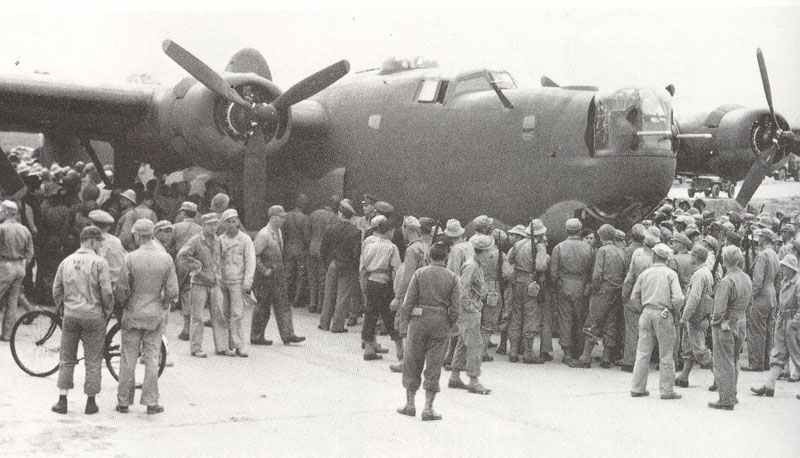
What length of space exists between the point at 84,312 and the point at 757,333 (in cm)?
875

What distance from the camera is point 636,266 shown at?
12.1 m

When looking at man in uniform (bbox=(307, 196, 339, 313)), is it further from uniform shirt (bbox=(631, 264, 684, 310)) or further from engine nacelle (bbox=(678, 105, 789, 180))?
engine nacelle (bbox=(678, 105, 789, 180))

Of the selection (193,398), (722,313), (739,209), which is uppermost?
(739,209)

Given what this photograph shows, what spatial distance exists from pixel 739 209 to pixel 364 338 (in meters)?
9.18

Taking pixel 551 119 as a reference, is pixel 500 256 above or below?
below

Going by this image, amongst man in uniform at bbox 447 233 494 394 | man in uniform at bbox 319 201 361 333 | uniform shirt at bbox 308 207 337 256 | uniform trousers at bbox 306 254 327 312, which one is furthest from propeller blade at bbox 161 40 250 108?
man in uniform at bbox 447 233 494 394

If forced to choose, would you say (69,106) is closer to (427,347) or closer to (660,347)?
(427,347)

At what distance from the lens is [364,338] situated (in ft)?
39.9

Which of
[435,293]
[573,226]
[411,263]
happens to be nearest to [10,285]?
[411,263]

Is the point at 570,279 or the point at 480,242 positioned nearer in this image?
the point at 480,242

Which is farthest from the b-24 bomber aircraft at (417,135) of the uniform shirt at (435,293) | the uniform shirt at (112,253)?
the uniform shirt at (112,253)

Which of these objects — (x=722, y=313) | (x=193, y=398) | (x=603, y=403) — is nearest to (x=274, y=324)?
(x=193, y=398)

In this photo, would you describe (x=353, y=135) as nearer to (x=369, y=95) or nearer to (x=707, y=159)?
(x=369, y=95)

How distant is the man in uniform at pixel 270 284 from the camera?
12.7 metres
